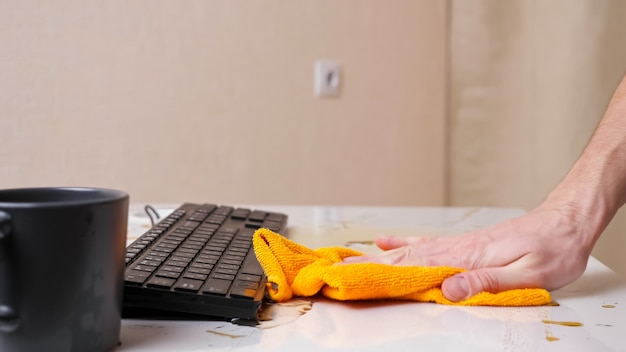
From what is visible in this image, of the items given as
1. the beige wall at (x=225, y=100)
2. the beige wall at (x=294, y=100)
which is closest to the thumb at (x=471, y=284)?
the beige wall at (x=294, y=100)

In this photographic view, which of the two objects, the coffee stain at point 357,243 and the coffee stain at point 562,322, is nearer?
the coffee stain at point 562,322

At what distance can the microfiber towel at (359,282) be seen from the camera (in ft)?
1.71

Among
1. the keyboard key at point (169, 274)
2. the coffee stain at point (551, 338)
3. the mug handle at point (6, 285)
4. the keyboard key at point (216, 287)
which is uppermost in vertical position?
the mug handle at point (6, 285)

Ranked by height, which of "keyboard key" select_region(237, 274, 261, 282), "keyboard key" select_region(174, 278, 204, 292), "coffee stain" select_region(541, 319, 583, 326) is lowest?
"coffee stain" select_region(541, 319, 583, 326)

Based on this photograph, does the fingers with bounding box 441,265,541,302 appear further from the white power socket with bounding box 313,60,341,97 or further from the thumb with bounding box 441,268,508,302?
the white power socket with bounding box 313,60,341,97

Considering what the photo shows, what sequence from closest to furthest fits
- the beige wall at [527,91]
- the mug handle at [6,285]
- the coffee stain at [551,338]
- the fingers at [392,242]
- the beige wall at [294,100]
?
the mug handle at [6,285] → the coffee stain at [551,338] → the fingers at [392,242] → the beige wall at [527,91] → the beige wall at [294,100]

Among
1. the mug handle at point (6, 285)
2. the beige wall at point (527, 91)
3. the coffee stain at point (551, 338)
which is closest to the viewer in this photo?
the mug handle at point (6, 285)

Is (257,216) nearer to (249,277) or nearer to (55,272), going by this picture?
(249,277)

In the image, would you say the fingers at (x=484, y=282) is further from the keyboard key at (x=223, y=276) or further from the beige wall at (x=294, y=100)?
the beige wall at (x=294, y=100)

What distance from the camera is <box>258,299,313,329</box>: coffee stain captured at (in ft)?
1.56

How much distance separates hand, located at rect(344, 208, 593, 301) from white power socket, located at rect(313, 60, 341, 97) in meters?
1.42

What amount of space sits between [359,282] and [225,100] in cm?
152

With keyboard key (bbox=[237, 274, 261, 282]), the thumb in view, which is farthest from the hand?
keyboard key (bbox=[237, 274, 261, 282])

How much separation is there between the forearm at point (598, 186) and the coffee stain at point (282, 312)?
0.93 ft
